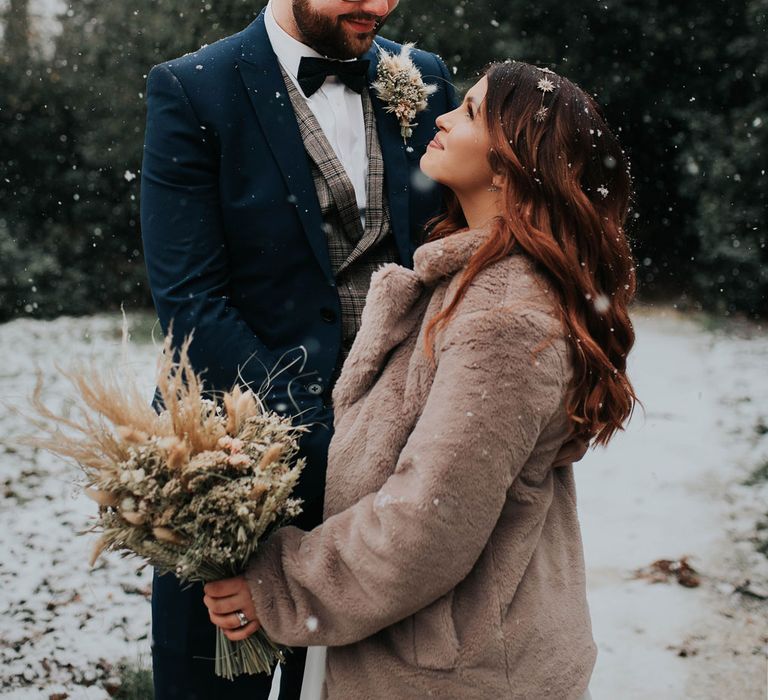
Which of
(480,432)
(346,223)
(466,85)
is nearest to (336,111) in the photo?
(346,223)

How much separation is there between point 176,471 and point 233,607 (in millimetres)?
349

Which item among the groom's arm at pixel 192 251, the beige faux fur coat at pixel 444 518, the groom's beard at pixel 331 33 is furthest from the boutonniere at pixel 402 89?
the beige faux fur coat at pixel 444 518

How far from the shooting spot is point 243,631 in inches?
71.0

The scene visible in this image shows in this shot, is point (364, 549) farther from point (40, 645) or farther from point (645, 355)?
point (645, 355)

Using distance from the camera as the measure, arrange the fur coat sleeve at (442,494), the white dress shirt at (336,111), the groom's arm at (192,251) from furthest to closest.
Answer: the white dress shirt at (336,111), the groom's arm at (192,251), the fur coat sleeve at (442,494)

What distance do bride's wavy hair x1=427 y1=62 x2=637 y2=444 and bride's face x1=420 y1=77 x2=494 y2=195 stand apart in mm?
36

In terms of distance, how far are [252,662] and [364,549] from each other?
1.39 ft

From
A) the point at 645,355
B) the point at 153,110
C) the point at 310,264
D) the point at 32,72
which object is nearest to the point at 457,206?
the point at 310,264

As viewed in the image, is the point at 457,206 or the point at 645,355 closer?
the point at 457,206

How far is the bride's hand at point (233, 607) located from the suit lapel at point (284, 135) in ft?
2.97

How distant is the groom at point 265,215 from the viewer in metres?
2.27

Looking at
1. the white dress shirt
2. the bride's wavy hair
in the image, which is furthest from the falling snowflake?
the white dress shirt

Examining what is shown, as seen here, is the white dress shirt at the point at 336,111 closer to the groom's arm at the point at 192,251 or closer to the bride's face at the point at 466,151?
the groom's arm at the point at 192,251

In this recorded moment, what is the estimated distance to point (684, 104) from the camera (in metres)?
7.77
